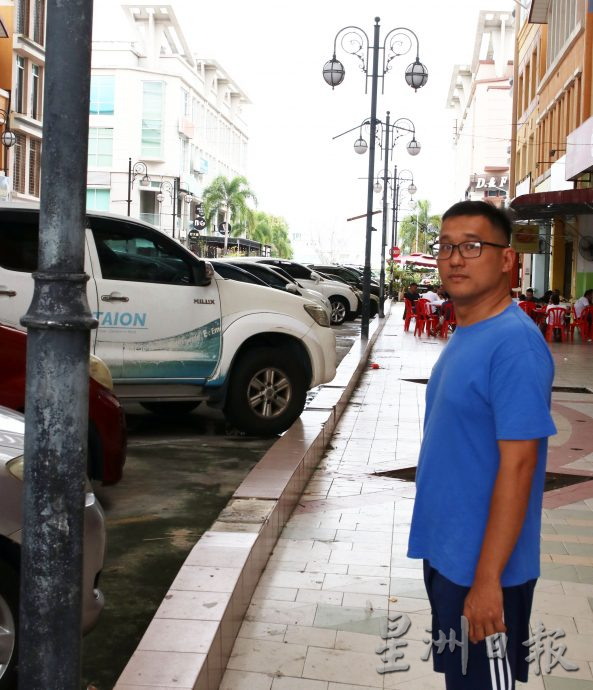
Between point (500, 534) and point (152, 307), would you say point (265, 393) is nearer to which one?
point (152, 307)

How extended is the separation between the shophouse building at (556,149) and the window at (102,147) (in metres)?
49.1

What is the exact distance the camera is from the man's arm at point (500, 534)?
246cm

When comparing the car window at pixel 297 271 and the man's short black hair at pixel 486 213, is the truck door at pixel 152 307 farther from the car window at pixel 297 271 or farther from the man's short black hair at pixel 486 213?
the car window at pixel 297 271

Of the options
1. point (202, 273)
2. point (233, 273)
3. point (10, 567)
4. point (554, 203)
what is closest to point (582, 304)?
point (554, 203)


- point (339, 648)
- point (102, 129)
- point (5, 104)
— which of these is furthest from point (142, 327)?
point (102, 129)

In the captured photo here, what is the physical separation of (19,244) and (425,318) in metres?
19.3

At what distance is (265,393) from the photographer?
9.63m

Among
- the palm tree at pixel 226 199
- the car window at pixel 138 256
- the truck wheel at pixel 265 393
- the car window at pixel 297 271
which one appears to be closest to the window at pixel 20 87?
the car window at pixel 297 271

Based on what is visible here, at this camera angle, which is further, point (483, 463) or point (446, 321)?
point (446, 321)

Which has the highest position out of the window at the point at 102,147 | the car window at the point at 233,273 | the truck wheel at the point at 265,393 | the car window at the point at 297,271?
the window at the point at 102,147

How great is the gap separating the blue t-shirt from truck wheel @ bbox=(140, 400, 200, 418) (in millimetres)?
8356

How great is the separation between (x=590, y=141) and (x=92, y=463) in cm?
1961

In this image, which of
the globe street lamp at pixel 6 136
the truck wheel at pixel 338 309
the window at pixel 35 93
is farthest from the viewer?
the window at pixel 35 93

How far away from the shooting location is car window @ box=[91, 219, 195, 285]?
9070 millimetres
